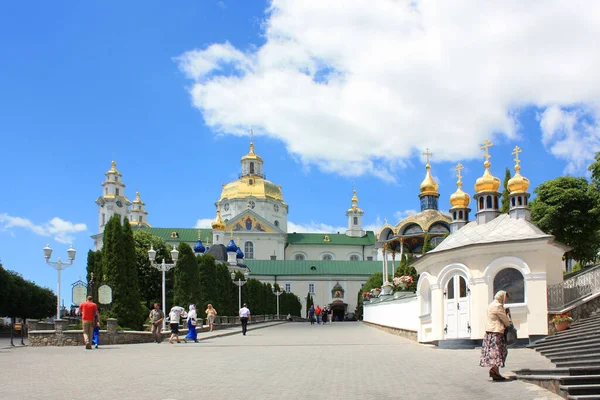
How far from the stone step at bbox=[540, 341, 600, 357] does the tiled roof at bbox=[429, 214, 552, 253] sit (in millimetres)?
4012

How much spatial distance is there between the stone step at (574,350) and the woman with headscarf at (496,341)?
1.74 meters

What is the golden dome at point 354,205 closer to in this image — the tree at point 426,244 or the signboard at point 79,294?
the tree at point 426,244

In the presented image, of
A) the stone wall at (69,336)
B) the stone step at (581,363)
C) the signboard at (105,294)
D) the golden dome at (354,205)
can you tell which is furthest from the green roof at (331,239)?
the stone step at (581,363)

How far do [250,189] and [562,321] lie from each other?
97457 millimetres

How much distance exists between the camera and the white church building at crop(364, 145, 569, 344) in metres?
18.0

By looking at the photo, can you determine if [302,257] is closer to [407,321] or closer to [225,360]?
[407,321]

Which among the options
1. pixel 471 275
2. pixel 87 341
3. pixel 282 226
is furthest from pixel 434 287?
pixel 282 226

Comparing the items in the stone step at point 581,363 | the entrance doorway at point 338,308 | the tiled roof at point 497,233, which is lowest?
the entrance doorway at point 338,308

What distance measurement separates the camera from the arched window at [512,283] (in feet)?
60.1

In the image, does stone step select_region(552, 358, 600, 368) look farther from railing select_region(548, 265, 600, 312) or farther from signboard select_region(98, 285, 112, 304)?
signboard select_region(98, 285, 112, 304)

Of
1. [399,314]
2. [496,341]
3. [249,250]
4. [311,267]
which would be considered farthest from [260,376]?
[249,250]

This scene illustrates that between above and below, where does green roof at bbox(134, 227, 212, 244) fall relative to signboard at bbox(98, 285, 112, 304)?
above

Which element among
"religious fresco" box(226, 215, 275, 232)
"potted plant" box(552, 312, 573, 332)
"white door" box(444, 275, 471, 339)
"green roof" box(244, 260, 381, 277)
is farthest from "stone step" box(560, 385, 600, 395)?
"religious fresco" box(226, 215, 275, 232)

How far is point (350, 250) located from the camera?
403ft
